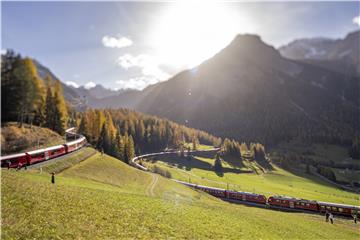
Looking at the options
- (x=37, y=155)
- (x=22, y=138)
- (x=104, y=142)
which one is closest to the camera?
(x=37, y=155)

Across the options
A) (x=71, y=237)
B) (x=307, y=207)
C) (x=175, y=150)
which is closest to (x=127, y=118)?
(x=175, y=150)

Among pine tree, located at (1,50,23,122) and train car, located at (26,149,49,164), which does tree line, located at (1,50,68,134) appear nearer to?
pine tree, located at (1,50,23,122)

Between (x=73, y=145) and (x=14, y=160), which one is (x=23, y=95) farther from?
(x=14, y=160)

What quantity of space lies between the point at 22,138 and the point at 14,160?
1672cm

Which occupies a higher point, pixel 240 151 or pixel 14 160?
pixel 14 160

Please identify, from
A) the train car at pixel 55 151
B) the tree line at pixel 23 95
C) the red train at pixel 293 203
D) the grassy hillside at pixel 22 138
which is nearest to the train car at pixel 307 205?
the red train at pixel 293 203

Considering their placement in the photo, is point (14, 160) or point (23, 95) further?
point (23, 95)

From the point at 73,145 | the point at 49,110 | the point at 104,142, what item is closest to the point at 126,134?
the point at 104,142

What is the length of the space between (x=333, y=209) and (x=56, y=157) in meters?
63.6

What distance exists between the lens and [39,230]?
1772 centimetres

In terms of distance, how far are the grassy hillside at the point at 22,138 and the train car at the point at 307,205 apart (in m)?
62.9

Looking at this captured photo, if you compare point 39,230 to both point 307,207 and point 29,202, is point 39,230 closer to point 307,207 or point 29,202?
point 29,202

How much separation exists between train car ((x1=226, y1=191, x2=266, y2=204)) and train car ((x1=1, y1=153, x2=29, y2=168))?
54496 millimetres

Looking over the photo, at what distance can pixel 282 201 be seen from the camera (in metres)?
67.0
